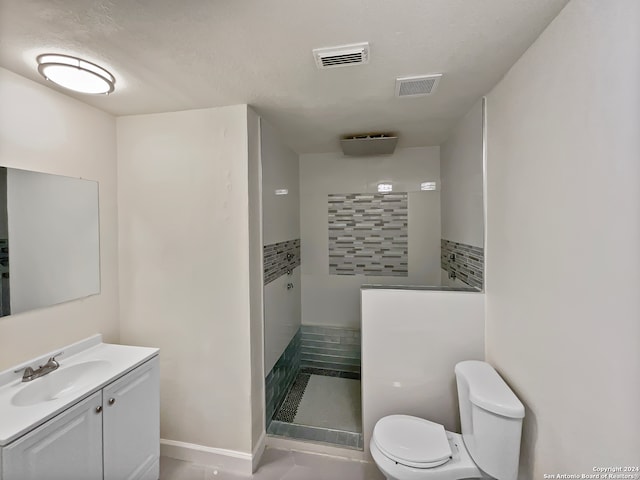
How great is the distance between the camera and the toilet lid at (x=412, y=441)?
1.38 meters

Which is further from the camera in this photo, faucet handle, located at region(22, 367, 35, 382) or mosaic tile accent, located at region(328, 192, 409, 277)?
mosaic tile accent, located at region(328, 192, 409, 277)

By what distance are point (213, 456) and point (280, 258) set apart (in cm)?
149

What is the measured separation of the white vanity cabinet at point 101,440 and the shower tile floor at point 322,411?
86cm

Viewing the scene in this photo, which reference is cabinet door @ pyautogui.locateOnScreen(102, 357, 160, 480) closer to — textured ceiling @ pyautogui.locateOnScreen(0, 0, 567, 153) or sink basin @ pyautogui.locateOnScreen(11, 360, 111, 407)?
sink basin @ pyautogui.locateOnScreen(11, 360, 111, 407)

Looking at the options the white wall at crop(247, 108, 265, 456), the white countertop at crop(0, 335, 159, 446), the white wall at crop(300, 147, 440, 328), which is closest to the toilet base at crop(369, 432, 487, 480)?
the white wall at crop(247, 108, 265, 456)

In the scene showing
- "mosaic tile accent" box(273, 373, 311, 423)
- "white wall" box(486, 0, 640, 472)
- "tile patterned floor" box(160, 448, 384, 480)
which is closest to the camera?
"white wall" box(486, 0, 640, 472)

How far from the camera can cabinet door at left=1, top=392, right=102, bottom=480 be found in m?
1.01

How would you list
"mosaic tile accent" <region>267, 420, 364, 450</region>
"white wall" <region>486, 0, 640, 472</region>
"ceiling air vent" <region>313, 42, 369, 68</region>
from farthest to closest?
"mosaic tile accent" <region>267, 420, 364, 450</region>
"ceiling air vent" <region>313, 42, 369, 68</region>
"white wall" <region>486, 0, 640, 472</region>

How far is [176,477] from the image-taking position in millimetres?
1766

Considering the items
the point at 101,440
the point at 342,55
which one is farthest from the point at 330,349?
the point at 342,55

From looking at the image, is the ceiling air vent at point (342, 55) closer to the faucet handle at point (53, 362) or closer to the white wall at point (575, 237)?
the white wall at point (575, 237)

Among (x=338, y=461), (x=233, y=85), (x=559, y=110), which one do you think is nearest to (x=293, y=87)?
(x=233, y=85)

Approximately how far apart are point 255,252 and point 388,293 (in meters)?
0.96

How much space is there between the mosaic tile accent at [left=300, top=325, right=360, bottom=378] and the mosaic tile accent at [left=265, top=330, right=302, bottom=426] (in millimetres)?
122
